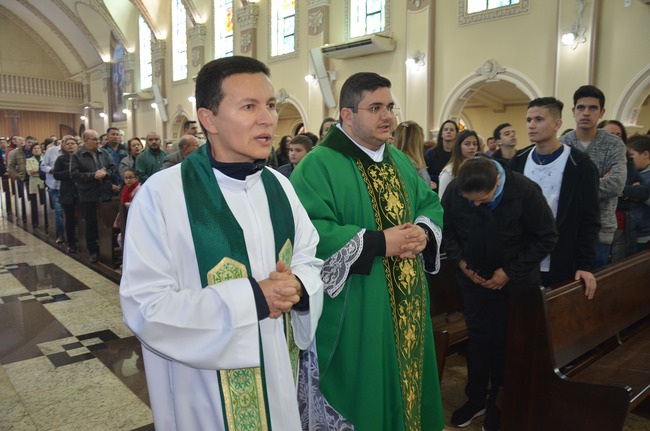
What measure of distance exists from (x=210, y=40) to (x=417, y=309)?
15.2 m

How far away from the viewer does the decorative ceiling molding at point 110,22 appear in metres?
18.7

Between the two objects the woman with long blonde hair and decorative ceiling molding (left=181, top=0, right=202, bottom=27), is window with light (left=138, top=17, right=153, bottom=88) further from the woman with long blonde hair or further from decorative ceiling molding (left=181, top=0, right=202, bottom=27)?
the woman with long blonde hair

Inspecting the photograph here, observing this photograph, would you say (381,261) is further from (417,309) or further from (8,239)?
(8,239)

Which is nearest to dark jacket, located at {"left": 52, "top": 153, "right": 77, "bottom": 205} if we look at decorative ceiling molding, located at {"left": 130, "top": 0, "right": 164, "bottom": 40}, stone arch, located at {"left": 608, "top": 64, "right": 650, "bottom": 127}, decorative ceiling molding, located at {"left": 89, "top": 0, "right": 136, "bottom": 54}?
stone arch, located at {"left": 608, "top": 64, "right": 650, "bottom": 127}

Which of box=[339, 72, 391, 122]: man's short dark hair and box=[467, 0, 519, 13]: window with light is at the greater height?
box=[467, 0, 519, 13]: window with light

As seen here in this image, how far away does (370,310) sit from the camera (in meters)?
2.03

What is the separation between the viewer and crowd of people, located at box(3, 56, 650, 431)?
1.33 metres

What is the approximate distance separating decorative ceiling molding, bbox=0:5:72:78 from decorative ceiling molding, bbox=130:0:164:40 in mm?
8638

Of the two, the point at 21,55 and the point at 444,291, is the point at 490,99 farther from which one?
the point at 21,55

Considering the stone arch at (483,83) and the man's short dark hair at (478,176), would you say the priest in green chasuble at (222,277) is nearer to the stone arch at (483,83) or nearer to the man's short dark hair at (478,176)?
the man's short dark hair at (478,176)

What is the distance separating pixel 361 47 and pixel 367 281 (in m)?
9.41

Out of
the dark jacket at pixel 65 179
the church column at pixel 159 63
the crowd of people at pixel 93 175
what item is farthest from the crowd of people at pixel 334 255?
the church column at pixel 159 63

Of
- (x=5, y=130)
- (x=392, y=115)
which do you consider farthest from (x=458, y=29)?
(x=5, y=130)

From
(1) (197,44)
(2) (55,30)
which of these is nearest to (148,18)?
(1) (197,44)
